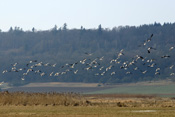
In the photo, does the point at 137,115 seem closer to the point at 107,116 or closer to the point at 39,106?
the point at 107,116

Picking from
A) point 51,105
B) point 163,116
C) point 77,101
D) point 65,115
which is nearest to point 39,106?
point 51,105

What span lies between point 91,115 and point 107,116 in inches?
124

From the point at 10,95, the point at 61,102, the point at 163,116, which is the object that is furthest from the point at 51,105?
the point at 163,116

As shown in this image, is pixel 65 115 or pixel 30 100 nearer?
pixel 65 115

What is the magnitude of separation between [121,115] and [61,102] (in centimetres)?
2429

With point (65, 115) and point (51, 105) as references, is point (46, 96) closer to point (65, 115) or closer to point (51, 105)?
point (51, 105)

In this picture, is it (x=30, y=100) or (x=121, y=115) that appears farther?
(x=30, y=100)

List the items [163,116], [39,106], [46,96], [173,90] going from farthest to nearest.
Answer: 1. [173,90]
2. [46,96]
3. [39,106]
4. [163,116]

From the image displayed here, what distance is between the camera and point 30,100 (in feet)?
299


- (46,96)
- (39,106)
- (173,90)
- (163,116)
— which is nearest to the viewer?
(163,116)

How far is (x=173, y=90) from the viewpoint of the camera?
168000mm

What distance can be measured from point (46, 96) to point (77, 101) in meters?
5.10

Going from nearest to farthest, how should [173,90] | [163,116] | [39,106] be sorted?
[163,116]
[39,106]
[173,90]

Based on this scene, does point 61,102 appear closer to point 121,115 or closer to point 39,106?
Result: point 39,106
